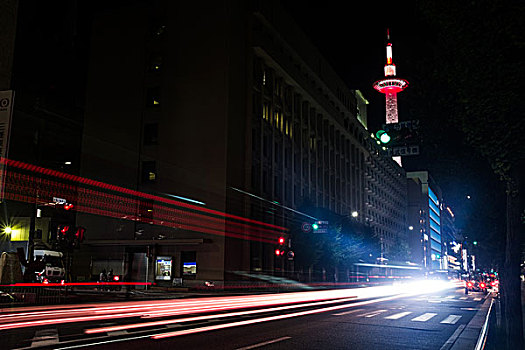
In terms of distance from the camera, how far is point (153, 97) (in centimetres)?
4528

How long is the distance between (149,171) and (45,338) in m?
34.2

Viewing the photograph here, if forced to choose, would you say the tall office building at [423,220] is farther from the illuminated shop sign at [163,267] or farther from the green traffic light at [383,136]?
the green traffic light at [383,136]

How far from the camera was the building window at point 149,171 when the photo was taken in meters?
43.2

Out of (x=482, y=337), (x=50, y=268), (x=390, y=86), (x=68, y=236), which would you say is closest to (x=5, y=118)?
(x=68, y=236)

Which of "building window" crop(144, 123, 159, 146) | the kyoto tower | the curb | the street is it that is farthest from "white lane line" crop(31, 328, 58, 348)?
the kyoto tower

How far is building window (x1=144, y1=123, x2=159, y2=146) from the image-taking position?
44375 mm

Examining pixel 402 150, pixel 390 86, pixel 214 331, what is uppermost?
pixel 390 86

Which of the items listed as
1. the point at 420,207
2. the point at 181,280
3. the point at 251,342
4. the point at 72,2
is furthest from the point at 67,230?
the point at 420,207

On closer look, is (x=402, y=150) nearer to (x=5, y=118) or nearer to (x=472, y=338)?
(x=472, y=338)

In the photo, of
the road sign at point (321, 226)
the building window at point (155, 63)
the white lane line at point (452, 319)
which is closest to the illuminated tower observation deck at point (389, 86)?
the building window at point (155, 63)

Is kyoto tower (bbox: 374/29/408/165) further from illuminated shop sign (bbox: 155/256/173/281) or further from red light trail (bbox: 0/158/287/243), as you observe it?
illuminated shop sign (bbox: 155/256/173/281)

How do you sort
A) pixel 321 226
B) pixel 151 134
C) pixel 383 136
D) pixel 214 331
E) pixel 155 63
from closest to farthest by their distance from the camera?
pixel 383 136, pixel 214 331, pixel 321 226, pixel 151 134, pixel 155 63

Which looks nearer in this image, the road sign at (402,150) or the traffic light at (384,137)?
the traffic light at (384,137)

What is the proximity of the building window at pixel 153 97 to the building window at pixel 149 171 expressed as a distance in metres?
5.77
